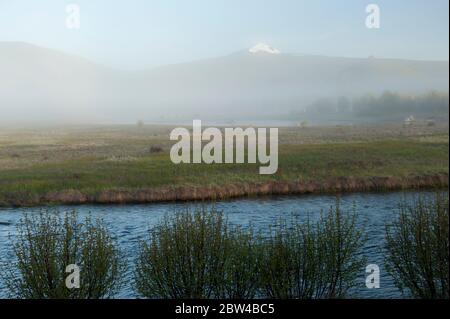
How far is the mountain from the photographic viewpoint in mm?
55638

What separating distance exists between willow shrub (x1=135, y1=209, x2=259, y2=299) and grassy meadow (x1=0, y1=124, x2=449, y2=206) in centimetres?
2621

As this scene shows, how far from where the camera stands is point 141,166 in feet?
166

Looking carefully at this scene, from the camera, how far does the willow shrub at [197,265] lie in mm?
15164

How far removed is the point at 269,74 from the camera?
4072 inches

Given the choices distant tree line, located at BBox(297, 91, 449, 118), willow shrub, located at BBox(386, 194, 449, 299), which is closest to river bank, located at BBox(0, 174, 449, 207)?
willow shrub, located at BBox(386, 194, 449, 299)

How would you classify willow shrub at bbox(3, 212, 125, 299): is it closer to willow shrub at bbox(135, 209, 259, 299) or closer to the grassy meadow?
willow shrub at bbox(135, 209, 259, 299)

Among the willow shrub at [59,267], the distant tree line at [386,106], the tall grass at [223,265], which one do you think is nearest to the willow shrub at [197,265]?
the tall grass at [223,265]

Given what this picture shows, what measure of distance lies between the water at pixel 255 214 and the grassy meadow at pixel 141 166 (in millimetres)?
3595

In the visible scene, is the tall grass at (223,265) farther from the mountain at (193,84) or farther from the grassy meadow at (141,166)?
the mountain at (193,84)

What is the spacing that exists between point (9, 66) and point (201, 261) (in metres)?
45.5

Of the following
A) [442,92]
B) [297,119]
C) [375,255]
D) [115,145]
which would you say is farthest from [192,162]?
[297,119]

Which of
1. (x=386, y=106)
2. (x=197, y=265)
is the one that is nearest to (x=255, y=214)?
(x=197, y=265)

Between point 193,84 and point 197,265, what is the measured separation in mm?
74767

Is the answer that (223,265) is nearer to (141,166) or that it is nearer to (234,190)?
(234,190)
